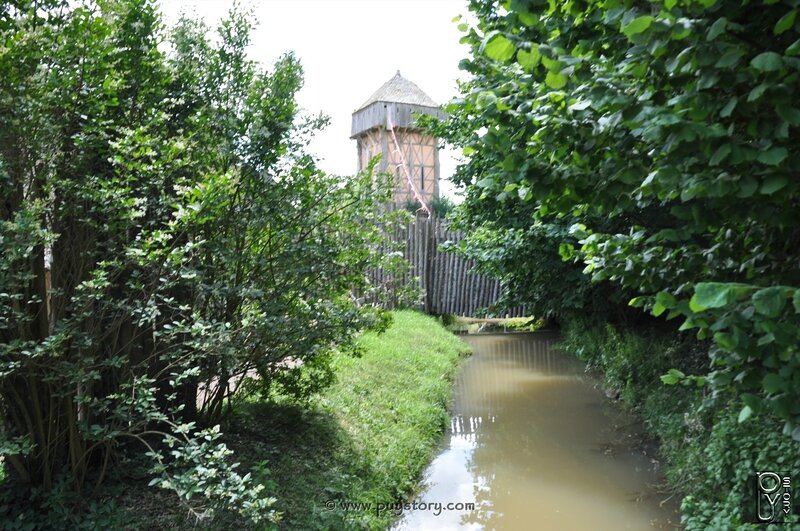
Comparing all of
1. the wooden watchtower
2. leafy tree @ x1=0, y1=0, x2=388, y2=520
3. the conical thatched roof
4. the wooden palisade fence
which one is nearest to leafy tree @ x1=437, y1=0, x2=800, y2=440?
leafy tree @ x1=0, y1=0, x2=388, y2=520

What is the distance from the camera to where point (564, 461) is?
605cm

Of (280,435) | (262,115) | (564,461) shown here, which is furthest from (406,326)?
(262,115)

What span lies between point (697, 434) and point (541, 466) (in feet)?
4.72

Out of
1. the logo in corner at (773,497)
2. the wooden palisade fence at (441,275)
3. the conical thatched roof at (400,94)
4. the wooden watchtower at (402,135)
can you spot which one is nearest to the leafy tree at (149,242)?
the logo in corner at (773,497)

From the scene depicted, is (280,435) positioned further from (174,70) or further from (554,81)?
(554,81)

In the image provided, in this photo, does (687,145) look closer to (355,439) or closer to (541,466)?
(355,439)

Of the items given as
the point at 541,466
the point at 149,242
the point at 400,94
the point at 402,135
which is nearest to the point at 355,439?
the point at 541,466

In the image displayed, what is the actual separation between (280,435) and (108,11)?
315 cm

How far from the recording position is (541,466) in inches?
235

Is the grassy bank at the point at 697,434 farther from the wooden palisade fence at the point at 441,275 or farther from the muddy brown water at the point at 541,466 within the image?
the wooden palisade fence at the point at 441,275

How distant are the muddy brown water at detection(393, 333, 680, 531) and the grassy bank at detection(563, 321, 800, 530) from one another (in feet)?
0.86

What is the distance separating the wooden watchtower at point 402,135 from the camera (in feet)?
80.3

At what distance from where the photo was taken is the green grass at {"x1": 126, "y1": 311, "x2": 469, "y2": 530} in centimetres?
399

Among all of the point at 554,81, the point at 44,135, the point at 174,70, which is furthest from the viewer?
the point at 174,70
